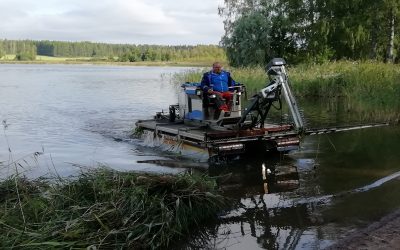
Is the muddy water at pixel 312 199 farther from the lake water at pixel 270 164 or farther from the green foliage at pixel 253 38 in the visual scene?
the green foliage at pixel 253 38

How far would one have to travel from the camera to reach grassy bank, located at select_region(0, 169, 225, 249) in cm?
552

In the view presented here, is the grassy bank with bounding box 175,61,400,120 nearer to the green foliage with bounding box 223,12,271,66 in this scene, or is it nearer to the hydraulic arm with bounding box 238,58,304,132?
the hydraulic arm with bounding box 238,58,304,132

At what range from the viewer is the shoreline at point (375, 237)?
5.71 meters

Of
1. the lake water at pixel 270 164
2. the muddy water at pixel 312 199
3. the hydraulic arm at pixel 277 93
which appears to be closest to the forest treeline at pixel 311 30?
the lake water at pixel 270 164

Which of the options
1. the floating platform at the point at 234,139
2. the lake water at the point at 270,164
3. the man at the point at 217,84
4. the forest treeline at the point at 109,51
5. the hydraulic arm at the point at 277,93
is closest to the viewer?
the lake water at the point at 270,164

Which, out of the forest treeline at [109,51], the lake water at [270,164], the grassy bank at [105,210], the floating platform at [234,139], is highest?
the forest treeline at [109,51]

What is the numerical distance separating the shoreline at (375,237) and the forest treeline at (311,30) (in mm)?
25251

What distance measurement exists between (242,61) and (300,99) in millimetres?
16228

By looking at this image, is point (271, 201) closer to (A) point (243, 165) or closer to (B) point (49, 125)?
(A) point (243, 165)

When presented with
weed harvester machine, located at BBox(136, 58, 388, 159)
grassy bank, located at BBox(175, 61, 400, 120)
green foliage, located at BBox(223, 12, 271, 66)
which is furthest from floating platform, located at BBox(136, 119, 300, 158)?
green foliage, located at BBox(223, 12, 271, 66)

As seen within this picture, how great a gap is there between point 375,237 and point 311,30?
31756 millimetres

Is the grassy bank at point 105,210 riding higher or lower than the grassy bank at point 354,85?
lower

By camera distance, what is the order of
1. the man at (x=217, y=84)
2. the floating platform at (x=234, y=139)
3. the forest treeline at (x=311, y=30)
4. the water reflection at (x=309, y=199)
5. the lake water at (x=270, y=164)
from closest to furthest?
the water reflection at (x=309, y=199) → the lake water at (x=270, y=164) → the floating platform at (x=234, y=139) → the man at (x=217, y=84) → the forest treeline at (x=311, y=30)

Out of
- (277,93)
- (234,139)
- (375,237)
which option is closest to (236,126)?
(234,139)
